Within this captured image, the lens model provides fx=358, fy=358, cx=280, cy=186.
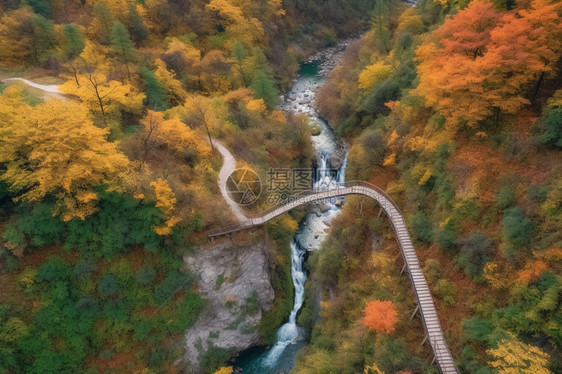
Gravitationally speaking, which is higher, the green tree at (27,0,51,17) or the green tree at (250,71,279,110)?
the green tree at (27,0,51,17)

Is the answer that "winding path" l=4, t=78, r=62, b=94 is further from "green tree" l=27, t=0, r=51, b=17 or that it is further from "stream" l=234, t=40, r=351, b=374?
"stream" l=234, t=40, r=351, b=374

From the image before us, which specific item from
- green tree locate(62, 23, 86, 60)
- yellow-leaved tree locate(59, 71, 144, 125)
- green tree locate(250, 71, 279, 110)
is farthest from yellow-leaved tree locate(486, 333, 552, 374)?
green tree locate(62, 23, 86, 60)

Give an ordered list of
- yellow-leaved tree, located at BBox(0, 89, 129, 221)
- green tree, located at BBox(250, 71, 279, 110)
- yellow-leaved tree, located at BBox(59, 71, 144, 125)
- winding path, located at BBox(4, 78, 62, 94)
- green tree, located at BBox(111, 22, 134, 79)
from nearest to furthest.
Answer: yellow-leaved tree, located at BBox(0, 89, 129, 221)
yellow-leaved tree, located at BBox(59, 71, 144, 125)
winding path, located at BBox(4, 78, 62, 94)
green tree, located at BBox(111, 22, 134, 79)
green tree, located at BBox(250, 71, 279, 110)

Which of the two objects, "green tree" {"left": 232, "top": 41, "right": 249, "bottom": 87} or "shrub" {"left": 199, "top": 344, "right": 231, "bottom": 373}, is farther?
"green tree" {"left": 232, "top": 41, "right": 249, "bottom": 87}

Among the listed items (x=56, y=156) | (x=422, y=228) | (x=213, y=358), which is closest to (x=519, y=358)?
(x=422, y=228)

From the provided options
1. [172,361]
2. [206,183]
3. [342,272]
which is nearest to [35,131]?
[206,183]

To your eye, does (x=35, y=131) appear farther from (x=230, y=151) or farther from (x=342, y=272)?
(x=342, y=272)
